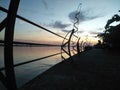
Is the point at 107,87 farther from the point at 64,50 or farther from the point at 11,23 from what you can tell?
the point at 64,50

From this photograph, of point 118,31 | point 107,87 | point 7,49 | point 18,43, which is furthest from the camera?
point 118,31

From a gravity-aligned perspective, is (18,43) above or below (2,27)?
below

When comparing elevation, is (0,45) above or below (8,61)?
above

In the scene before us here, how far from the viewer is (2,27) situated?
1534 mm

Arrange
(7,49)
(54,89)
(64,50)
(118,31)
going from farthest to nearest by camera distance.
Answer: (118,31) < (64,50) < (54,89) < (7,49)

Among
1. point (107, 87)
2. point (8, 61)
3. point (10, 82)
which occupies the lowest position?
point (107, 87)

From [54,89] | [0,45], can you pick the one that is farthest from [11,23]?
[54,89]

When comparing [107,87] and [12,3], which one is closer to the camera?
[12,3]

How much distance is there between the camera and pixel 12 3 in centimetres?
A: 151

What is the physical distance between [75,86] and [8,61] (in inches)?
57.3

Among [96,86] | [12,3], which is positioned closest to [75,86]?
[96,86]

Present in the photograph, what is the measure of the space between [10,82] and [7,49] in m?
0.31

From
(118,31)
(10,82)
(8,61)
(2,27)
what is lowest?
(10,82)

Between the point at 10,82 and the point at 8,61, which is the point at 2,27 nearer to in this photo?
the point at 8,61
